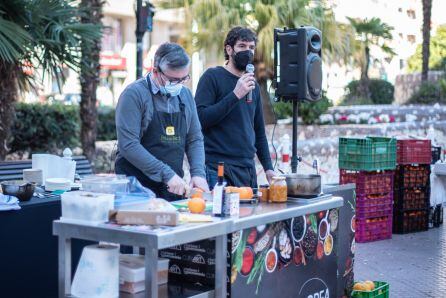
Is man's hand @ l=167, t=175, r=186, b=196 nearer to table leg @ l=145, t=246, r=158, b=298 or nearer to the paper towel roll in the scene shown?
the paper towel roll

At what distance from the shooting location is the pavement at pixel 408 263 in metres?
7.09

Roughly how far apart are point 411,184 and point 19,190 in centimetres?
602

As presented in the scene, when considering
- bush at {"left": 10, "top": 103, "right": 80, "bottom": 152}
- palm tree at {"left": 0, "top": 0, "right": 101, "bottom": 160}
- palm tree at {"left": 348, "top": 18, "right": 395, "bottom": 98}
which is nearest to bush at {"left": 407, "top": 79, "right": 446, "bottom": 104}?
palm tree at {"left": 348, "top": 18, "right": 395, "bottom": 98}

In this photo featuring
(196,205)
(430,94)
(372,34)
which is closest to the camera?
(196,205)

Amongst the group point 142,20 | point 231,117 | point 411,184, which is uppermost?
point 142,20

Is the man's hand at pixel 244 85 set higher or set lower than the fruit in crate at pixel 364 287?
higher

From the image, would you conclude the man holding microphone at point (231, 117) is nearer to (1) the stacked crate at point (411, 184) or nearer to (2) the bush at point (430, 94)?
(1) the stacked crate at point (411, 184)

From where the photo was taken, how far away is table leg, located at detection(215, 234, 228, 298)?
396cm

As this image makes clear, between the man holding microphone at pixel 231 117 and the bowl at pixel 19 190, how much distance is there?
130cm

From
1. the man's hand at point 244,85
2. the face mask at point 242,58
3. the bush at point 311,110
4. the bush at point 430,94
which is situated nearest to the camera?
the man's hand at point 244,85

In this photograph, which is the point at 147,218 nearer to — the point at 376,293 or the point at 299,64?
the point at 376,293

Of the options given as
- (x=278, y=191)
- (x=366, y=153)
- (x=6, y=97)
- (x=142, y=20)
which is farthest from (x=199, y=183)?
(x=142, y=20)

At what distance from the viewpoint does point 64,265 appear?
3957 mm

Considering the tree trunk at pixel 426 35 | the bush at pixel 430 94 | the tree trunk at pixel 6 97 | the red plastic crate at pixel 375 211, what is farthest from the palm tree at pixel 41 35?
the tree trunk at pixel 426 35
